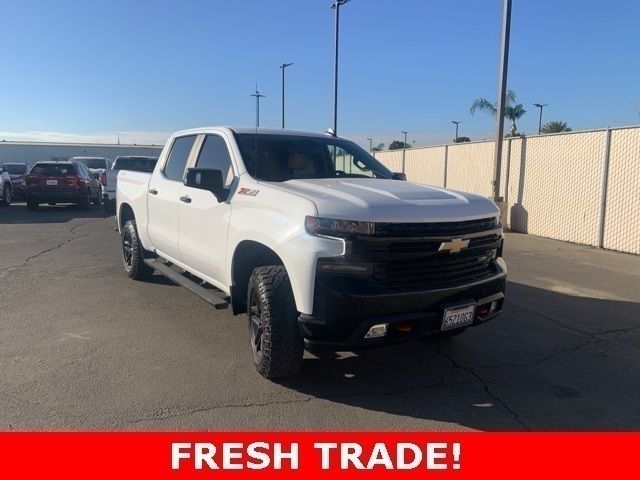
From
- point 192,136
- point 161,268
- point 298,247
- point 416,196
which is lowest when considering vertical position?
point 161,268

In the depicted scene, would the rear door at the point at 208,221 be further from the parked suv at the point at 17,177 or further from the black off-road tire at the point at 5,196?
the parked suv at the point at 17,177

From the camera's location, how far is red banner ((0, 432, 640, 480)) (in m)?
3.00

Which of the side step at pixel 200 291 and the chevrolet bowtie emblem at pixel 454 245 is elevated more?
the chevrolet bowtie emblem at pixel 454 245

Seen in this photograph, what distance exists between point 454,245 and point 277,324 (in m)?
1.37

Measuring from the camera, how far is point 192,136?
227 inches

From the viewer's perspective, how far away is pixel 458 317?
3799 millimetres

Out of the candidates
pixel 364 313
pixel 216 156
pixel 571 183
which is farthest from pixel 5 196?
pixel 364 313

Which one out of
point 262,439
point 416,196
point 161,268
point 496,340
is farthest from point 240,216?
point 496,340

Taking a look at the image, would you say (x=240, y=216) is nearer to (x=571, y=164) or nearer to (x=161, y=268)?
(x=161, y=268)

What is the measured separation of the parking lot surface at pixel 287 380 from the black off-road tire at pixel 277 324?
225 millimetres

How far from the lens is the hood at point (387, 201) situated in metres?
3.53

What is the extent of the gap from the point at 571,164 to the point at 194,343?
1009 cm

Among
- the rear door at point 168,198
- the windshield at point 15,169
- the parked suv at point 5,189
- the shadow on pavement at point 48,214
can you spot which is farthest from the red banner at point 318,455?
the windshield at point 15,169

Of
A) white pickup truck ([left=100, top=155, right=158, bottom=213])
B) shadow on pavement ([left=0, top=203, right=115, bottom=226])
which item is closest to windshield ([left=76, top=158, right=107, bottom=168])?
shadow on pavement ([left=0, top=203, right=115, bottom=226])
